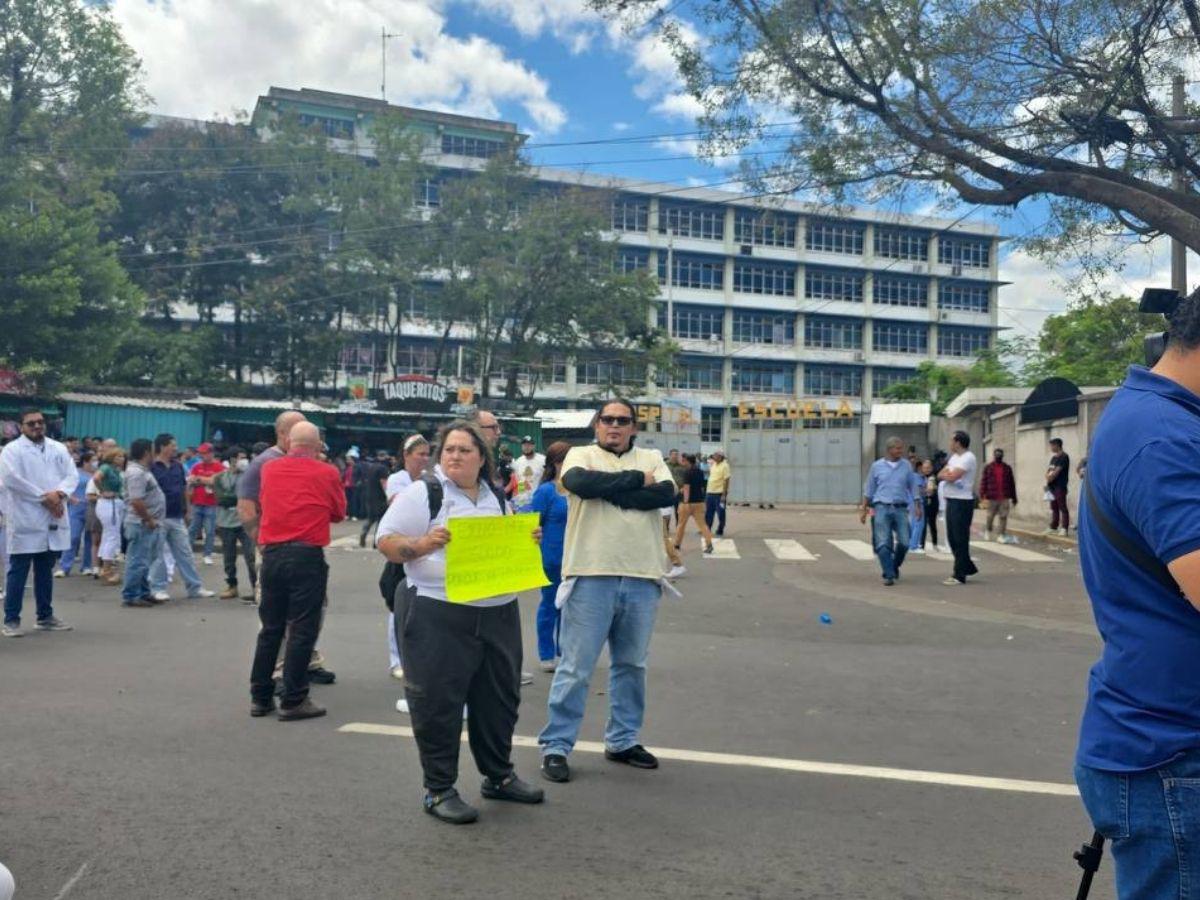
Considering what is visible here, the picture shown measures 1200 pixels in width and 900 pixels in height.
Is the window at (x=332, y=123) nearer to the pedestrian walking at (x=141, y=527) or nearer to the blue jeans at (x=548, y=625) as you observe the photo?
the pedestrian walking at (x=141, y=527)

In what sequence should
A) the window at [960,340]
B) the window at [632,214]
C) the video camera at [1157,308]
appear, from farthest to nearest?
1. the window at [960,340]
2. the window at [632,214]
3. the video camera at [1157,308]

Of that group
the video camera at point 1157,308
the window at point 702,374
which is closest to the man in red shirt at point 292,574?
the video camera at point 1157,308

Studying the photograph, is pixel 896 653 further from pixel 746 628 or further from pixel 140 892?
pixel 140 892

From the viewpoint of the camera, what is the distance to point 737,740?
6.19 metres

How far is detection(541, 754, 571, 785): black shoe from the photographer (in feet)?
17.4

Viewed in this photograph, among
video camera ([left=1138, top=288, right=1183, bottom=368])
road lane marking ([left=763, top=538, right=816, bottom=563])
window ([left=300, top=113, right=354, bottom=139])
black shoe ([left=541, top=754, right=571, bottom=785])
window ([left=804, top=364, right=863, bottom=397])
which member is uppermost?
window ([left=300, top=113, right=354, bottom=139])

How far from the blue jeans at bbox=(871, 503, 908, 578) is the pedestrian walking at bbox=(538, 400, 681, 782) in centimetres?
853

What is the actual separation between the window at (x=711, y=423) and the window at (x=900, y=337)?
12205mm

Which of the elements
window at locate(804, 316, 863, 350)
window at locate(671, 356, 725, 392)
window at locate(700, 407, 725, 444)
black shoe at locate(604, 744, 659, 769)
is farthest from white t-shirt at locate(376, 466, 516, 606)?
window at locate(804, 316, 863, 350)

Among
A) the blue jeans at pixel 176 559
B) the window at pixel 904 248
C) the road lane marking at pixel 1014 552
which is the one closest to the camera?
the blue jeans at pixel 176 559

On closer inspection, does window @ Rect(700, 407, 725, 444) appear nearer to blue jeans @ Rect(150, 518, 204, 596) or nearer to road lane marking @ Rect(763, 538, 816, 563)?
road lane marking @ Rect(763, 538, 816, 563)

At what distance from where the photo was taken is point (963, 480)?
1426cm

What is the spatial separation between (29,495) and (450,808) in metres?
6.73

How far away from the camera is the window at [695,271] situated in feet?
232
